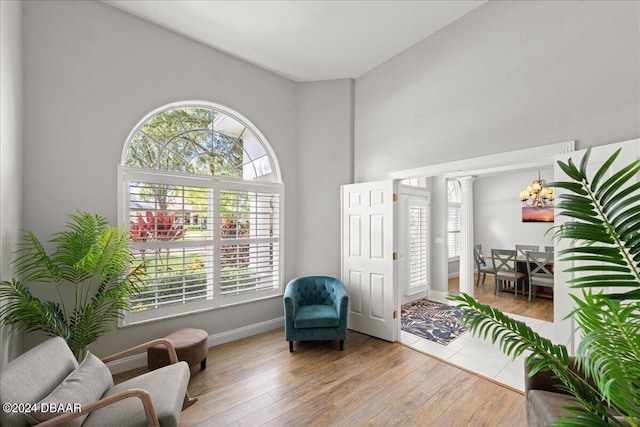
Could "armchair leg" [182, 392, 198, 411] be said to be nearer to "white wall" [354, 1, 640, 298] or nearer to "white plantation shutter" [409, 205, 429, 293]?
"white wall" [354, 1, 640, 298]

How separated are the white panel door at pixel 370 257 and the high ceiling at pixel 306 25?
1.74 meters

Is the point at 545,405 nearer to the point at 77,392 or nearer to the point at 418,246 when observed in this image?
the point at 77,392

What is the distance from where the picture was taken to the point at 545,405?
1.56m

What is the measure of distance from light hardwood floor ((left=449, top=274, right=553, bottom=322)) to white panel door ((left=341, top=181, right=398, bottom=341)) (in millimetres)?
2561

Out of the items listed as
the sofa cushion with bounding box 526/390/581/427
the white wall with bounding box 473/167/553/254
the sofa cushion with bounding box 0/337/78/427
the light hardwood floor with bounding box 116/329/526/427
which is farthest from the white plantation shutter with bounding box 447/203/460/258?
the sofa cushion with bounding box 0/337/78/427

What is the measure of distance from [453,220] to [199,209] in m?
6.41

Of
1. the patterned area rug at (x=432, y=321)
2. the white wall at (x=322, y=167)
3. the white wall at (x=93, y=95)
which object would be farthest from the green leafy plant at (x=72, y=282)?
the patterned area rug at (x=432, y=321)

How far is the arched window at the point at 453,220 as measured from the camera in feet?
23.2

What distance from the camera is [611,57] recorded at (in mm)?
2045

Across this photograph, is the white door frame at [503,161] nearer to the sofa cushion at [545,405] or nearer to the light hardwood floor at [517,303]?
the sofa cushion at [545,405]

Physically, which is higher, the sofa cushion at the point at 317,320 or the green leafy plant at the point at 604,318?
the green leafy plant at the point at 604,318

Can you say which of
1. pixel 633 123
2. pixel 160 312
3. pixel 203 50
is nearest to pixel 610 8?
pixel 633 123

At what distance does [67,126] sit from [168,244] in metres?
1.45

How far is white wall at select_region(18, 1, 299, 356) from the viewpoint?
2.42 m
